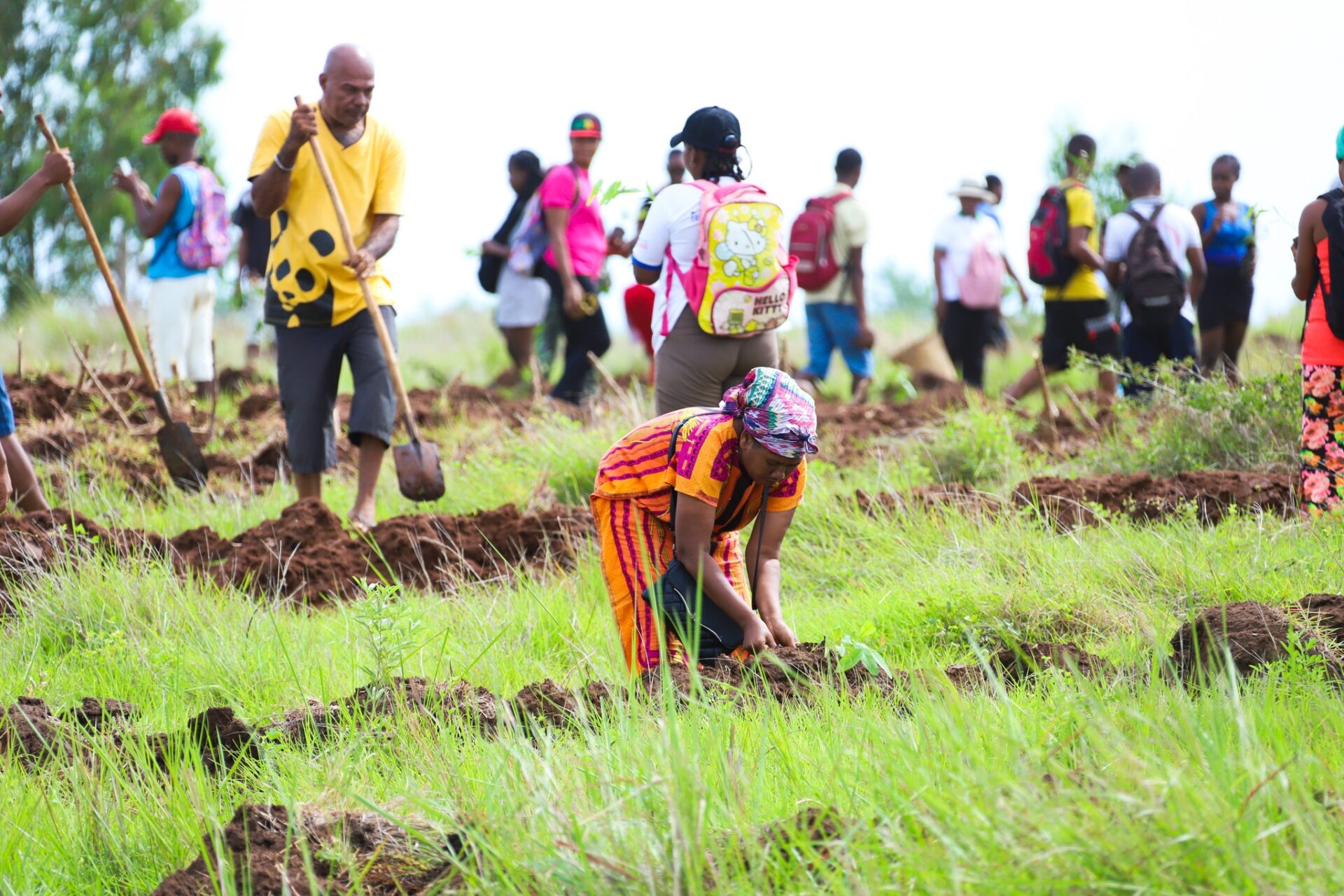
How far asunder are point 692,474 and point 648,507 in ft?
1.18

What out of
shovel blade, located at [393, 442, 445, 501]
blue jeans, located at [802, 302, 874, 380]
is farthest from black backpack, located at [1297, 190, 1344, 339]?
blue jeans, located at [802, 302, 874, 380]

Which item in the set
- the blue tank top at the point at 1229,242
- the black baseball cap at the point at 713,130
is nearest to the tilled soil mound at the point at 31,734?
the black baseball cap at the point at 713,130

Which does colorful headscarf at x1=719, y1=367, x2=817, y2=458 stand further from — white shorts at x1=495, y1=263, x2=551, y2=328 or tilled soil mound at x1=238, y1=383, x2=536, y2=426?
white shorts at x1=495, y1=263, x2=551, y2=328

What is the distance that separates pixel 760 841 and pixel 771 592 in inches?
70.3

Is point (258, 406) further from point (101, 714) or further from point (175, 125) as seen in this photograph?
point (101, 714)

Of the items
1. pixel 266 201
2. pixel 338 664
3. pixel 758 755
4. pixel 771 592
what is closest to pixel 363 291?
pixel 266 201

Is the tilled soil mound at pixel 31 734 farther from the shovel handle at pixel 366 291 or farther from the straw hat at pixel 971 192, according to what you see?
the straw hat at pixel 971 192

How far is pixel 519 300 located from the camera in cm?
1020

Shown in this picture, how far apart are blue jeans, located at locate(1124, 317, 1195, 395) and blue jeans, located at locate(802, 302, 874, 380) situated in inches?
77.0

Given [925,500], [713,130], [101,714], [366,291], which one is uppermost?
[713,130]

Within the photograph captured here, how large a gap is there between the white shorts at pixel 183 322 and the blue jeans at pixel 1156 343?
5507mm

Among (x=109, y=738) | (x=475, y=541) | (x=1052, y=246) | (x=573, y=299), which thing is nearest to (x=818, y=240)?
(x=1052, y=246)

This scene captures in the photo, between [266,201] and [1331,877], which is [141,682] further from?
[1331,877]

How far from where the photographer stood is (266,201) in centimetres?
613
